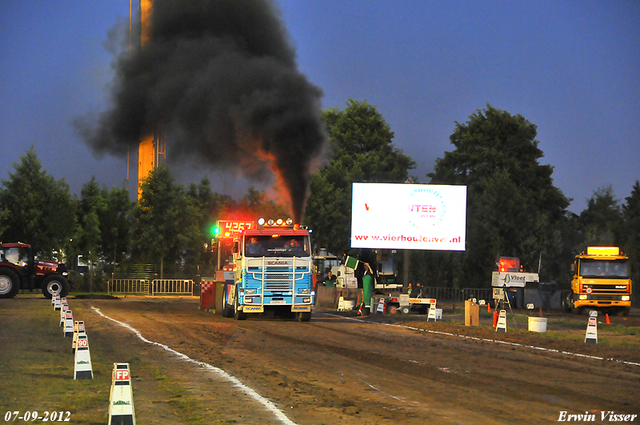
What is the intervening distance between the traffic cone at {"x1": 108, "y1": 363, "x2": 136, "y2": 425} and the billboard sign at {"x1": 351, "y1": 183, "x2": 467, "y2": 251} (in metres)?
28.5

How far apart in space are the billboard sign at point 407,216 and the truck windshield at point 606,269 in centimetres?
577

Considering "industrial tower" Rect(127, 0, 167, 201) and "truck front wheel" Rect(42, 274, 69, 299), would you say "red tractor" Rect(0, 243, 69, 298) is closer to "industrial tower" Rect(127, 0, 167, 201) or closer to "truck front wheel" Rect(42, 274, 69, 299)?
"truck front wheel" Rect(42, 274, 69, 299)

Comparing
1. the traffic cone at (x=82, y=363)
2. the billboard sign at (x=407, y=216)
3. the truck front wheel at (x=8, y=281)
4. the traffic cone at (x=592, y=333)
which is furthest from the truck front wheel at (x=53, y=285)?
the traffic cone at (x=82, y=363)

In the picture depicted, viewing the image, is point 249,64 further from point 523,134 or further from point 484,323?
point 523,134

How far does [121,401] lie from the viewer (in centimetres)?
665

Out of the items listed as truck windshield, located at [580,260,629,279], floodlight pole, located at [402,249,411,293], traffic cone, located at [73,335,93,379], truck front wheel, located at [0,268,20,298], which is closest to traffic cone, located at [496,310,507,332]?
floodlight pole, located at [402,249,411,293]

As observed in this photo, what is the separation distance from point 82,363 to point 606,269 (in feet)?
92.9

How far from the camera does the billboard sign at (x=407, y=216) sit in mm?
34969

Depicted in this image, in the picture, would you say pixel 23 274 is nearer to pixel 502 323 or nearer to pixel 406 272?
pixel 406 272

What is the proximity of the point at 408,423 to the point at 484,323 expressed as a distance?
19.2 metres

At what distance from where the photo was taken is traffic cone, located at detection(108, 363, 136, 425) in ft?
21.6

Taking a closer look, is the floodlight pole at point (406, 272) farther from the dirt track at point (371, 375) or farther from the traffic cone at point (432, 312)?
the dirt track at point (371, 375)

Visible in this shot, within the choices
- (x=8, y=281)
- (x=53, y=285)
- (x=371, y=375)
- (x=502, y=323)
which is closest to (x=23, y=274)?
(x=8, y=281)

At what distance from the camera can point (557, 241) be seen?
54.2 meters
